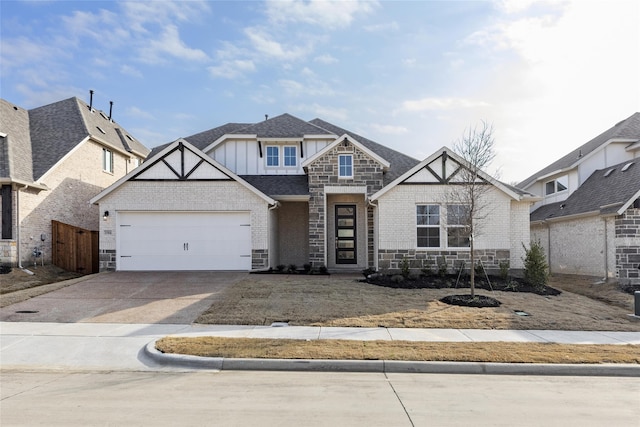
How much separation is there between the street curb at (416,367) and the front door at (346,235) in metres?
12.3

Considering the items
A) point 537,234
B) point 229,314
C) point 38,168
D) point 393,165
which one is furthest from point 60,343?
point 537,234

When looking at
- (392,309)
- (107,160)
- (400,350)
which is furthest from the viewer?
(107,160)

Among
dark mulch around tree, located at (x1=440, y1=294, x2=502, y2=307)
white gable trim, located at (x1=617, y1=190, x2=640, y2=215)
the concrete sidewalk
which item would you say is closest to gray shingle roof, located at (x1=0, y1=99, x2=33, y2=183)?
the concrete sidewalk

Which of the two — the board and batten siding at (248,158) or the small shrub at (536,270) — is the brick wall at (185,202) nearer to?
the board and batten siding at (248,158)

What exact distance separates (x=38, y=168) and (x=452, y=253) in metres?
17.4

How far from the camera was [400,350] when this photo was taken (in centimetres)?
754

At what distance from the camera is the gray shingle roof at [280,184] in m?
18.5

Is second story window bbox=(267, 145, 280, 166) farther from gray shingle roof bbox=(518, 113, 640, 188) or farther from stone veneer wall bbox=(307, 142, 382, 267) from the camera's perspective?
gray shingle roof bbox=(518, 113, 640, 188)

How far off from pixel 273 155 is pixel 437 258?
8.95 m

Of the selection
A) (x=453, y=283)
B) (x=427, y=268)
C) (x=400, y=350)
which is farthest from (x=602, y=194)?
(x=400, y=350)

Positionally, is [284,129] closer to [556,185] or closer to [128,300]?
[128,300]

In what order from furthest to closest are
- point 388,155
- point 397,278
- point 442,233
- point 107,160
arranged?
point 107,160 → point 388,155 → point 442,233 → point 397,278

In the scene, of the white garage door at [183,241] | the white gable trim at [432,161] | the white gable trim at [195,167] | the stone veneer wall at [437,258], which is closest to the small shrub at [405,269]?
the stone veneer wall at [437,258]

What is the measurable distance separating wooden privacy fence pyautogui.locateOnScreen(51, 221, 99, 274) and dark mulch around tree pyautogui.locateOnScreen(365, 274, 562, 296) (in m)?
11.7
